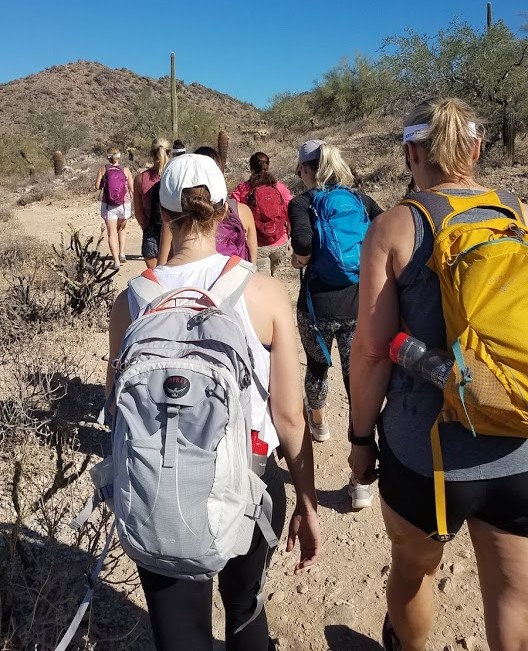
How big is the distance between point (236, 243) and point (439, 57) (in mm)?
14293

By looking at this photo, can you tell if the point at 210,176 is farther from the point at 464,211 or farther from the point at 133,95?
the point at 133,95

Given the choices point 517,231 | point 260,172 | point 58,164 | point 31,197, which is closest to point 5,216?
point 31,197

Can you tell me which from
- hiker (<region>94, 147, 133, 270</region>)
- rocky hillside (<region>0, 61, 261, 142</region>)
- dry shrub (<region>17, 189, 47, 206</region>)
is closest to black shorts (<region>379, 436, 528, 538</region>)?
hiker (<region>94, 147, 133, 270</region>)

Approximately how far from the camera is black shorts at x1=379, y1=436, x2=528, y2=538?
1.34m

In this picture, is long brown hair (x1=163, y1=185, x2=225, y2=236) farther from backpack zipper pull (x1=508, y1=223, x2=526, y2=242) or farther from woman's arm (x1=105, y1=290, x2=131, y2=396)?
backpack zipper pull (x1=508, y1=223, x2=526, y2=242)

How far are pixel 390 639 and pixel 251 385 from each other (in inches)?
47.2

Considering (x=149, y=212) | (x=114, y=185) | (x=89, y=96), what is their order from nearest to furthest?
(x=149, y=212) < (x=114, y=185) < (x=89, y=96)

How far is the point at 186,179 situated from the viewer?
4.75 ft

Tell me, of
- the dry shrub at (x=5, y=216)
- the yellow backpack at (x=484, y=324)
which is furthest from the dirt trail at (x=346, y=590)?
the dry shrub at (x=5, y=216)

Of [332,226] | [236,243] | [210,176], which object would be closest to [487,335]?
[210,176]

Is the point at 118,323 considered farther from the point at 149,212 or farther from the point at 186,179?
the point at 149,212

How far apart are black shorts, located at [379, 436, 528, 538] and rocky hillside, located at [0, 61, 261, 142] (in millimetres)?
41977

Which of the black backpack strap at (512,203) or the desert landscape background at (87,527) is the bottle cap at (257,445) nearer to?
the black backpack strap at (512,203)

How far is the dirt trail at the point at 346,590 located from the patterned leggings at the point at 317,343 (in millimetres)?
511
